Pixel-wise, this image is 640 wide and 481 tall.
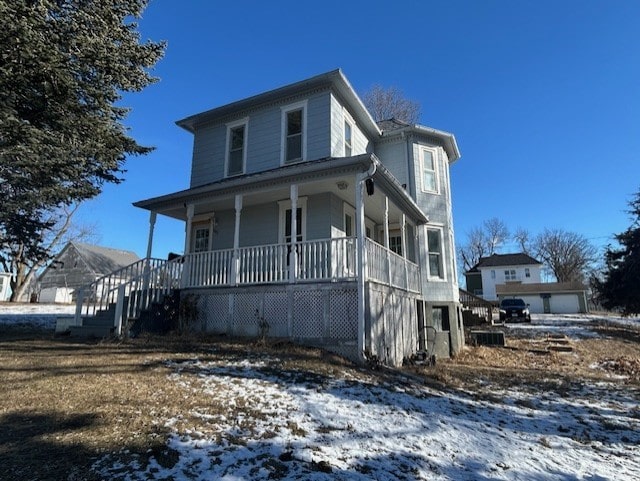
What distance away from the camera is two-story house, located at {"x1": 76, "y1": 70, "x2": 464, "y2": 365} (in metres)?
9.52

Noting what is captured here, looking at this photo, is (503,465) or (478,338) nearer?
(503,465)

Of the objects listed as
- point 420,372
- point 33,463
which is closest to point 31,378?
point 33,463

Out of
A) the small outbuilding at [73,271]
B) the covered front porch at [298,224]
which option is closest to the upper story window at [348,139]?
the covered front porch at [298,224]

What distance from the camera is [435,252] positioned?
15.4 meters

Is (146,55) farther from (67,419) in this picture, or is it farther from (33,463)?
(33,463)

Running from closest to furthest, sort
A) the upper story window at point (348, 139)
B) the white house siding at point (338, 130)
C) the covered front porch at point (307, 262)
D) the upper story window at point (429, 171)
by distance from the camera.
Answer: the covered front porch at point (307, 262) < the white house siding at point (338, 130) < the upper story window at point (348, 139) < the upper story window at point (429, 171)

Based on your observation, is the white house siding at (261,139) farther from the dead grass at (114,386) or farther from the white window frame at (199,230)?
the dead grass at (114,386)

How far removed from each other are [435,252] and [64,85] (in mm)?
12913

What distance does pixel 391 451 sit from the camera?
4.44 m

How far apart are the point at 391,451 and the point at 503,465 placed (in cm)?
128

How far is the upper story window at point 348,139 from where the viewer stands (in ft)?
44.6

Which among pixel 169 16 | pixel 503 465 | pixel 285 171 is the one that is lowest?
pixel 503 465

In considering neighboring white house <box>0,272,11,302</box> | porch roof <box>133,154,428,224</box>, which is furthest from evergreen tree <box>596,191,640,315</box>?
neighboring white house <box>0,272,11,302</box>

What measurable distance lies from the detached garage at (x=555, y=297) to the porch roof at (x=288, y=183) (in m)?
33.1
